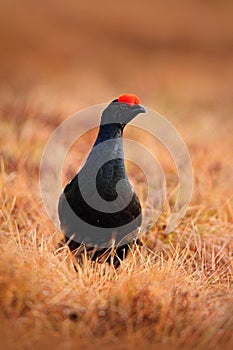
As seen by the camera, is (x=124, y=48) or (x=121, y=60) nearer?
(x=121, y=60)

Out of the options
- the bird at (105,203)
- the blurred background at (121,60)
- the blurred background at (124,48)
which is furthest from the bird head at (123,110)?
the blurred background at (124,48)

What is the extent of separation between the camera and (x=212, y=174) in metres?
6.27

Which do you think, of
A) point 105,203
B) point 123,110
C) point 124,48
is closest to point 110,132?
point 123,110

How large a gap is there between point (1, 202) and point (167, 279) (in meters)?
1.88

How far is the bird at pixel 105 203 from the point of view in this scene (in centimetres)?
403

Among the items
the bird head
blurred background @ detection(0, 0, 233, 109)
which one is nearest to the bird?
the bird head

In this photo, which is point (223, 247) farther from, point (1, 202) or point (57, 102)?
point (57, 102)

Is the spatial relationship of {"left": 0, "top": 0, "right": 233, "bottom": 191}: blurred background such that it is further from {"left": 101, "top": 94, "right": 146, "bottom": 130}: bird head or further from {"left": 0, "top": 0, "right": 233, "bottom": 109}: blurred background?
{"left": 101, "top": 94, "right": 146, "bottom": 130}: bird head

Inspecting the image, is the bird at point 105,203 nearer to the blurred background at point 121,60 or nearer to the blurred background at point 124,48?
the blurred background at point 121,60

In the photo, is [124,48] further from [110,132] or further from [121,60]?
[110,132]

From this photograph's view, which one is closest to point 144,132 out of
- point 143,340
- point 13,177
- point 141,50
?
point 13,177

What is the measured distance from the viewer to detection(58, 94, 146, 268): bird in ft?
13.2

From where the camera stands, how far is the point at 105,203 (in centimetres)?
402

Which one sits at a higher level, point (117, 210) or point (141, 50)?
point (141, 50)
